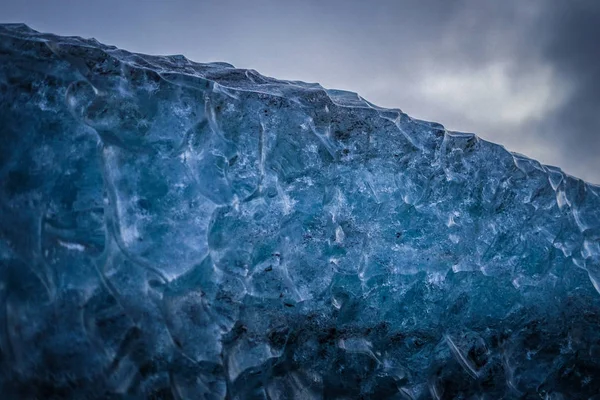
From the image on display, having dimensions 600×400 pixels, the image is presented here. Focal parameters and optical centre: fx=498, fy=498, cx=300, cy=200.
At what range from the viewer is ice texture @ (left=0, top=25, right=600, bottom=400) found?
1.66 metres

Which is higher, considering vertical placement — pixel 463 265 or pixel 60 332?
pixel 463 265

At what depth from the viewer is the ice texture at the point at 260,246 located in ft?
5.44

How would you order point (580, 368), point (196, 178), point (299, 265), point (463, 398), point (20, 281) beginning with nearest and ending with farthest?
1. point (20, 281)
2. point (196, 178)
3. point (299, 265)
4. point (463, 398)
5. point (580, 368)

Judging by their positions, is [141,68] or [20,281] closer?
[20,281]

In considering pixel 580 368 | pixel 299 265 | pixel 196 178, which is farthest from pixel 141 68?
pixel 580 368

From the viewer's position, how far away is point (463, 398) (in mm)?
2119

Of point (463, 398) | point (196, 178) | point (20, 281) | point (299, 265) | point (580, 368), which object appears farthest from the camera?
point (580, 368)

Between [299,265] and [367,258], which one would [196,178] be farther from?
[367,258]

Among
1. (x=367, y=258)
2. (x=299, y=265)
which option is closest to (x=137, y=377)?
(x=299, y=265)

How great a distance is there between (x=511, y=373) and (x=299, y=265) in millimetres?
1114

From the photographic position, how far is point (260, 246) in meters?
1.89

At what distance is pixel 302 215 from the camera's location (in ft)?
6.44

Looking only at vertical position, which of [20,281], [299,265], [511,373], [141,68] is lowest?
[20,281]

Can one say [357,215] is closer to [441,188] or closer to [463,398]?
[441,188]
